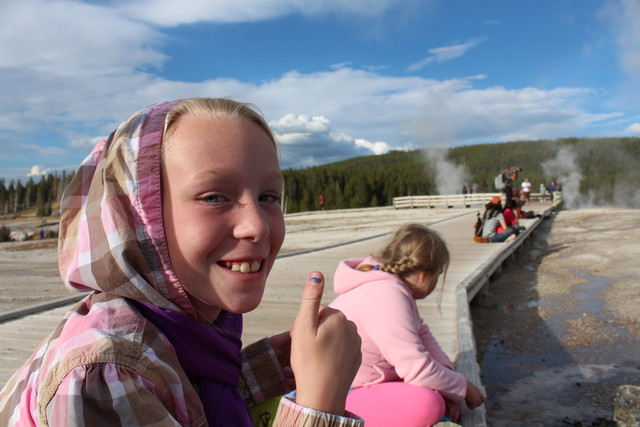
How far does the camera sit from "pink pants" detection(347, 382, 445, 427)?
8.04 ft

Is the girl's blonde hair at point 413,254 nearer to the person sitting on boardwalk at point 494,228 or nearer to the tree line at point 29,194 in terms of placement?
the person sitting on boardwalk at point 494,228

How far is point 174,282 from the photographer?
1.04m

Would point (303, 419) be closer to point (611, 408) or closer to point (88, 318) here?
point (88, 318)

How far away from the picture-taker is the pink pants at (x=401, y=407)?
8.04 feet

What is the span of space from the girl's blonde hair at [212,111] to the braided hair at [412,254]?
1728mm

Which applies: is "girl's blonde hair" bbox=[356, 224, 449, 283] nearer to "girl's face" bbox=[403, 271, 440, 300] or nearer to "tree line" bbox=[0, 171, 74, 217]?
"girl's face" bbox=[403, 271, 440, 300]

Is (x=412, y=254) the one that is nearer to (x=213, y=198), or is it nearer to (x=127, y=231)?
(x=213, y=198)

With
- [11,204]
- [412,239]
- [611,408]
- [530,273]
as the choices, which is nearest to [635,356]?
[611,408]

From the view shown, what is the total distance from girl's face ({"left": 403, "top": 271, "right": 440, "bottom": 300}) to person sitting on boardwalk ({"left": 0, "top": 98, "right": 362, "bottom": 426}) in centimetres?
163

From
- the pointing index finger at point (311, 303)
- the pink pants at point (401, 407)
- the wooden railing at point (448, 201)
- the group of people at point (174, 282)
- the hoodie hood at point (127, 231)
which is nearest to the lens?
the group of people at point (174, 282)

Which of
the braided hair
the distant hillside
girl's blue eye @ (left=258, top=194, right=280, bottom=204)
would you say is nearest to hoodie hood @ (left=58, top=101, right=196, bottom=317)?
girl's blue eye @ (left=258, top=194, right=280, bottom=204)

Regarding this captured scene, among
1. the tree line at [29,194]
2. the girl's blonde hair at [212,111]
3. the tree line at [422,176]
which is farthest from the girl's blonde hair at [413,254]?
the tree line at [29,194]

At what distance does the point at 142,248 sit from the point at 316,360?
434 mm

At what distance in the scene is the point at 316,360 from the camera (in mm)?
1100
